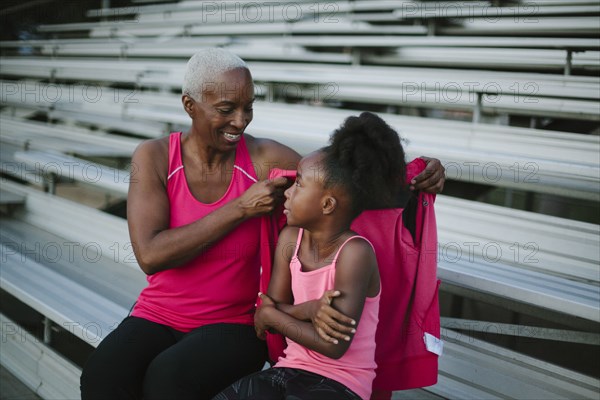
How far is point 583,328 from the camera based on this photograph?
7.44 ft

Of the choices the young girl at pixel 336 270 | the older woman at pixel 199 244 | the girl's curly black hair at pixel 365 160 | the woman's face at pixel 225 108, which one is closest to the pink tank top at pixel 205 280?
the older woman at pixel 199 244

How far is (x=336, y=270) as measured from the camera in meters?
1.25

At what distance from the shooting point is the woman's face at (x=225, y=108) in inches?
58.0

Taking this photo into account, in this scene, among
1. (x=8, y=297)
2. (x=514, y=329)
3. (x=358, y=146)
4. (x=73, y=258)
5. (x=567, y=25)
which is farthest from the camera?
(x=8, y=297)

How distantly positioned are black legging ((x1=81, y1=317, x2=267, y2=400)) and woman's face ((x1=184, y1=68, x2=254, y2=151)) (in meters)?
0.47

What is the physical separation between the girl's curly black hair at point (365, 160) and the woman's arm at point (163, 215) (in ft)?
0.54

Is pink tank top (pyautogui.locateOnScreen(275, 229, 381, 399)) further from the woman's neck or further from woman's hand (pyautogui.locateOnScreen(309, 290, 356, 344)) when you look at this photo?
the woman's neck

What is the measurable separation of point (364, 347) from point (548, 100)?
1554 mm

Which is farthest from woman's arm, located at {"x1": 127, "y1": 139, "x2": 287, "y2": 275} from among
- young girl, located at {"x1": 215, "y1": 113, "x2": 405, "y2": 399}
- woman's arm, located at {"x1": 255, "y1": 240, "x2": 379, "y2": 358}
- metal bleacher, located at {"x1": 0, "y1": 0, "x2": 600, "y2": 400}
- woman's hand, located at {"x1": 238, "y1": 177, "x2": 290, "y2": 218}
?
metal bleacher, located at {"x1": 0, "y1": 0, "x2": 600, "y2": 400}

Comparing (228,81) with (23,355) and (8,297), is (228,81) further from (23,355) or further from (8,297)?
(8,297)

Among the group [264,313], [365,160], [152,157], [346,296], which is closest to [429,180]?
[365,160]

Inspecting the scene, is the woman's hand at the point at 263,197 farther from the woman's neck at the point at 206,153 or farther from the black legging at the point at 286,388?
the black legging at the point at 286,388

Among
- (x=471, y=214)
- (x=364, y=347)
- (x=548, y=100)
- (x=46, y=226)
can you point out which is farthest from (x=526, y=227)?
(x=46, y=226)

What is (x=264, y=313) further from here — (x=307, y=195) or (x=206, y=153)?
(x=206, y=153)
